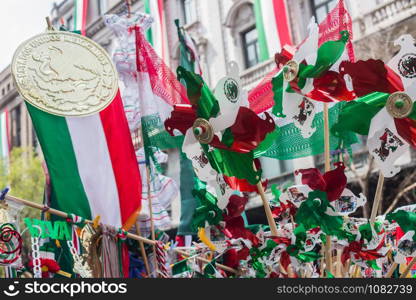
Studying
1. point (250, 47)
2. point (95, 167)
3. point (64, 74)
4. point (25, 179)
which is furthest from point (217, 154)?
point (25, 179)

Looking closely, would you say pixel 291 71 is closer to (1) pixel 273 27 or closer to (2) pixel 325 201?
(2) pixel 325 201

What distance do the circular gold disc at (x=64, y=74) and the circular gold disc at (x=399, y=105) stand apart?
8.14 feet

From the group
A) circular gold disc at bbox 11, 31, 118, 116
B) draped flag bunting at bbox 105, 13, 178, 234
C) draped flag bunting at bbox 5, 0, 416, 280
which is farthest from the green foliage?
circular gold disc at bbox 11, 31, 118, 116

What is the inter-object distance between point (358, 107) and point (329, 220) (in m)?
0.49

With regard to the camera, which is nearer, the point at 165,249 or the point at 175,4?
the point at 165,249

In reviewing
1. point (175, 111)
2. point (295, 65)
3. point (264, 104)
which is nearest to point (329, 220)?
point (295, 65)

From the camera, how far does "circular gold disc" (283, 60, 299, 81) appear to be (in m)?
2.53

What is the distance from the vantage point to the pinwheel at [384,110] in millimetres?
2264

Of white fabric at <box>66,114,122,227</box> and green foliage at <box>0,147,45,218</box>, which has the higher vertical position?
green foliage at <box>0,147,45,218</box>

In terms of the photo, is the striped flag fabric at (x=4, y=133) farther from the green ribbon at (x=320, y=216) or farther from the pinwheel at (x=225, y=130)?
the green ribbon at (x=320, y=216)

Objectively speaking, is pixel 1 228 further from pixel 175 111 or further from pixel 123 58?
pixel 123 58

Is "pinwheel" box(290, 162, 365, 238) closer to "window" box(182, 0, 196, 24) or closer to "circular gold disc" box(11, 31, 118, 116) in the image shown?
"circular gold disc" box(11, 31, 118, 116)

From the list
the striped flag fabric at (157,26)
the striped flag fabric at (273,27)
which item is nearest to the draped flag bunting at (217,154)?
the striped flag fabric at (157,26)

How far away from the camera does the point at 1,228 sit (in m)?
3.48
